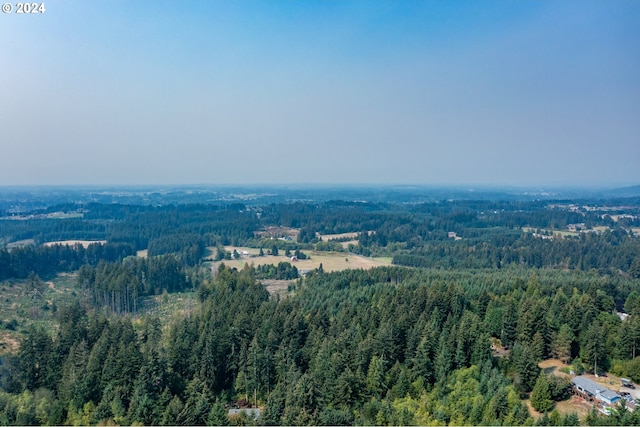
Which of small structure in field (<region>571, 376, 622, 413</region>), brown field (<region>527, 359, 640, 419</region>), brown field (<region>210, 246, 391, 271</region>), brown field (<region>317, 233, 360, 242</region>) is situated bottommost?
brown field (<region>210, 246, 391, 271</region>)

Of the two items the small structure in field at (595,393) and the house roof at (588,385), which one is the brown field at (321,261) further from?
the small structure in field at (595,393)

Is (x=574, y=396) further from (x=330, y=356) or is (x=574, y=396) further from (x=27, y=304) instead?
(x=27, y=304)

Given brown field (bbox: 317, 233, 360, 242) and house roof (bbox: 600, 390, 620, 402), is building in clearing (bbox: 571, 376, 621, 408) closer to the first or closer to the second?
house roof (bbox: 600, 390, 620, 402)

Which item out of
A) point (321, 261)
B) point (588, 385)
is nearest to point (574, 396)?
point (588, 385)

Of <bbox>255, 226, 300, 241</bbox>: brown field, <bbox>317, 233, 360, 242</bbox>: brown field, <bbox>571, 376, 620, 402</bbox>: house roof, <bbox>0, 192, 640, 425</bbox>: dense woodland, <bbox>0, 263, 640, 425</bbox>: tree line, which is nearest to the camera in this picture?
<bbox>0, 263, 640, 425</bbox>: tree line

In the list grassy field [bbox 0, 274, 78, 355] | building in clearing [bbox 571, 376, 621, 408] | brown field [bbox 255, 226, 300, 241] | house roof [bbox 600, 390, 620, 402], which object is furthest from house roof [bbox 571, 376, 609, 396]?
brown field [bbox 255, 226, 300, 241]

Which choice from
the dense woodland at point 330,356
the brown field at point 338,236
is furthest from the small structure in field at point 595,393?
the brown field at point 338,236

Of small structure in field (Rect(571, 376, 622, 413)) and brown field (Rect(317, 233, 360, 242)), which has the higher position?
small structure in field (Rect(571, 376, 622, 413))

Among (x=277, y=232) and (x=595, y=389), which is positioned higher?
(x=595, y=389)

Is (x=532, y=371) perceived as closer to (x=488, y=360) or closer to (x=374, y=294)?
(x=488, y=360)
